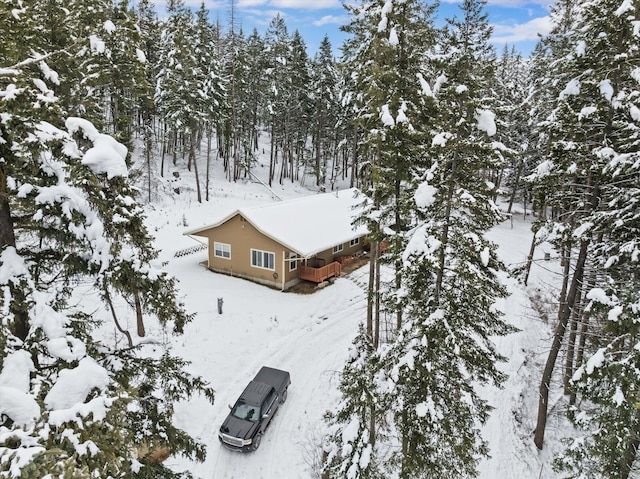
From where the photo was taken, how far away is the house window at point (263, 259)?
25.3m

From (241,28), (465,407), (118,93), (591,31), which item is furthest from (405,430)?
(241,28)

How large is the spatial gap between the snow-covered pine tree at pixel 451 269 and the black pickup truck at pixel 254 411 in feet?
17.6

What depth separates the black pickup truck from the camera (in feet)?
43.0

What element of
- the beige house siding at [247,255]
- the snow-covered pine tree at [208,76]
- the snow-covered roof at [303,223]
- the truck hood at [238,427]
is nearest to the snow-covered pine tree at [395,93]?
the truck hood at [238,427]

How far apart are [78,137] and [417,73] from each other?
35.3 feet

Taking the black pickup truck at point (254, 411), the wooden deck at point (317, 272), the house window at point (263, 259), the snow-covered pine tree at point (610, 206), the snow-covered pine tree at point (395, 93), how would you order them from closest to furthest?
the snow-covered pine tree at point (610, 206) < the snow-covered pine tree at point (395, 93) < the black pickup truck at point (254, 411) < the house window at point (263, 259) < the wooden deck at point (317, 272)

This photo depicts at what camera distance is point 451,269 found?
9734mm

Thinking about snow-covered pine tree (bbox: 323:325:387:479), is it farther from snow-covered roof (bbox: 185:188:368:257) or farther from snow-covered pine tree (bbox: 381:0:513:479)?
snow-covered roof (bbox: 185:188:368:257)

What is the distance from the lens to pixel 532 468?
14320mm

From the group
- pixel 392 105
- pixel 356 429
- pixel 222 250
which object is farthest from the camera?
pixel 222 250

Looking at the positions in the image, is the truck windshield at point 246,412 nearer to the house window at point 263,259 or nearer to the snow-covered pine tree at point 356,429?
the snow-covered pine tree at point 356,429

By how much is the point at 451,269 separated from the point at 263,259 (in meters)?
17.3

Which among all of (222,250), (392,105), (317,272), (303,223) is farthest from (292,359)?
(392,105)

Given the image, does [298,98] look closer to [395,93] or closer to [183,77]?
[183,77]
